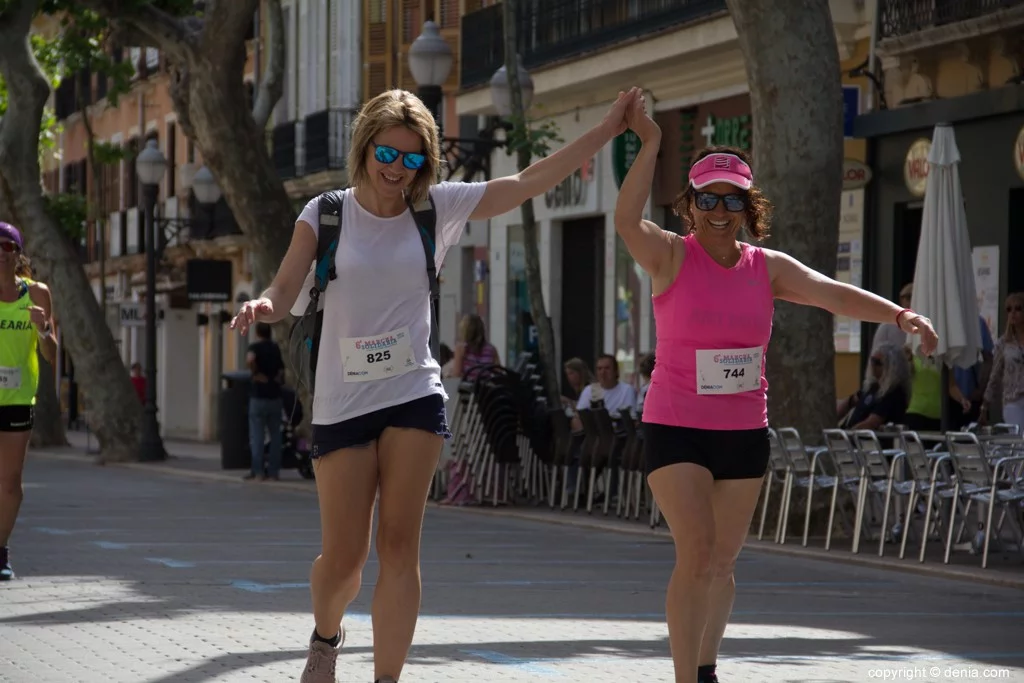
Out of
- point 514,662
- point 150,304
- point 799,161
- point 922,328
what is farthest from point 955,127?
point 150,304

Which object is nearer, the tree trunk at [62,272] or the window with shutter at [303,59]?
the tree trunk at [62,272]

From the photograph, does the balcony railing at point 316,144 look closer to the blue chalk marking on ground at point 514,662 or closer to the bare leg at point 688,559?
the blue chalk marking on ground at point 514,662

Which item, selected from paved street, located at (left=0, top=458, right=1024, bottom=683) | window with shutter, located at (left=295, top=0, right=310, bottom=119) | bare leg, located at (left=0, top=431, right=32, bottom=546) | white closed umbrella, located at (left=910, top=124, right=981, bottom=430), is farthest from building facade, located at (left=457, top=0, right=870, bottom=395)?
bare leg, located at (left=0, top=431, right=32, bottom=546)

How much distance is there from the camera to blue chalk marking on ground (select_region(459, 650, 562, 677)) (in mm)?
8719

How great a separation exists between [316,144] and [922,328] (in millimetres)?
33777

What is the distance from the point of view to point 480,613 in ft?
36.4

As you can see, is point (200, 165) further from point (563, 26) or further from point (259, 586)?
point (259, 586)

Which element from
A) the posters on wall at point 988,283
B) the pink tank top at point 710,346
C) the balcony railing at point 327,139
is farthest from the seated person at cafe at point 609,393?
the balcony railing at point 327,139

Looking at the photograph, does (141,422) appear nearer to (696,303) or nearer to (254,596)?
(254,596)

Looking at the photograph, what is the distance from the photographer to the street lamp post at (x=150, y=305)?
33.1 m

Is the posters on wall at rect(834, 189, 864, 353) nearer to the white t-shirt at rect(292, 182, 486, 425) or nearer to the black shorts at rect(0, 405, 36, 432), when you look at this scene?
the black shorts at rect(0, 405, 36, 432)

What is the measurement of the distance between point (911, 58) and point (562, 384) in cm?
993

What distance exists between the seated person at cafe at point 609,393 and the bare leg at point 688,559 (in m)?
13.3

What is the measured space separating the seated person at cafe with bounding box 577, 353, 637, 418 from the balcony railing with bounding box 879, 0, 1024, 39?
4571mm
